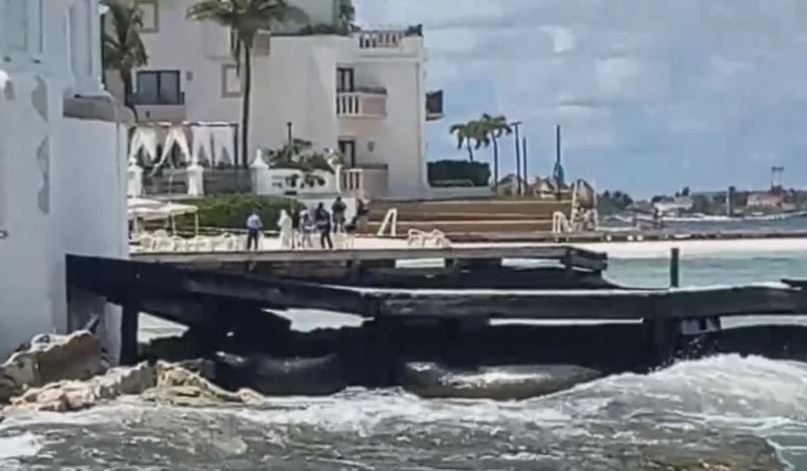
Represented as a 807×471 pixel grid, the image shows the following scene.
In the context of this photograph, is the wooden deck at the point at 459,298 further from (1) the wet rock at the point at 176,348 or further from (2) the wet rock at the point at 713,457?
(2) the wet rock at the point at 713,457

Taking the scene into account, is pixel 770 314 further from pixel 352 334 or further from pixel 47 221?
pixel 47 221

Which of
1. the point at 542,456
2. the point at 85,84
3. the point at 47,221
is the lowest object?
the point at 542,456

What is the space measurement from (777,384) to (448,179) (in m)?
62.0

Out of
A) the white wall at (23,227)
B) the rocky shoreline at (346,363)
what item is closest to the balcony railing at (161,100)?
the rocky shoreline at (346,363)

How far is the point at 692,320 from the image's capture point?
92.1ft

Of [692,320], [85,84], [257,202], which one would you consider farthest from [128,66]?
[692,320]

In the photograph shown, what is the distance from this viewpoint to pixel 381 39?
8125cm

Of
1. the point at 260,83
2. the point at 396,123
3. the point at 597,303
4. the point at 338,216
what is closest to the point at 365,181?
the point at 396,123

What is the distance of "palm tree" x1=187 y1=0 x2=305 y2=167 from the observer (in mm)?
72750

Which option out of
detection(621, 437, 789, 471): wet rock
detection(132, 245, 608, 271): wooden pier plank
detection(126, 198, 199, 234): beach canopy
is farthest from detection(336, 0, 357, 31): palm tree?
detection(621, 437, 789, 471): wet rock

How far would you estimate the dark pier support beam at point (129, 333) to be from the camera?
28422 mm

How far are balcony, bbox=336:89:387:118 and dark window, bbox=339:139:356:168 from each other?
1.63 m

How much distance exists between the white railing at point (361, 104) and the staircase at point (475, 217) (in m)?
4.72

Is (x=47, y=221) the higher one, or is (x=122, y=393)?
(x=47, y=221)
